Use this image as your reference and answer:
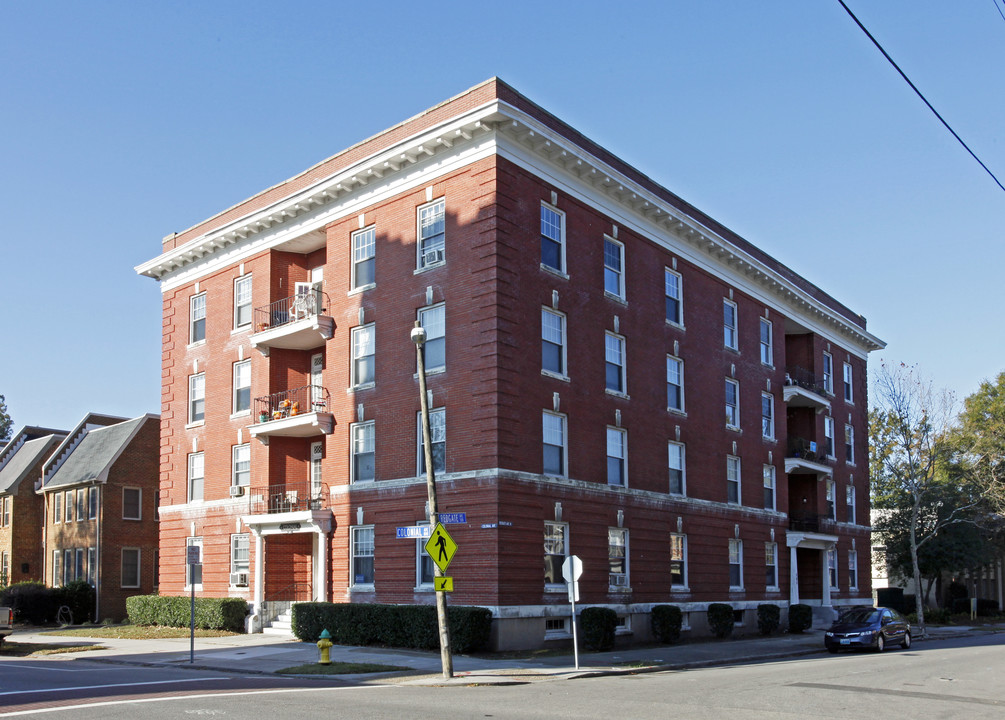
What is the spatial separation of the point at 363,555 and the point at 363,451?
3.11 metres

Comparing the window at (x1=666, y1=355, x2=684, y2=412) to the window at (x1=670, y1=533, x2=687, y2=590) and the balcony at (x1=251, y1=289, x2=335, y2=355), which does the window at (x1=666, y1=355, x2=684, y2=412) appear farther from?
the balcony at (x1=251, y1=289, x2=335, y2=355)

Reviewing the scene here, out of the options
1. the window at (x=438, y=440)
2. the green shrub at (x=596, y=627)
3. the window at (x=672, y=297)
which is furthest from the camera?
the window at (x=672, y=297)

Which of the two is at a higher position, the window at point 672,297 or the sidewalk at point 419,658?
the window at point 672,297

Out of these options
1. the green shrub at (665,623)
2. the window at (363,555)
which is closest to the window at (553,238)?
the window at (363,555)

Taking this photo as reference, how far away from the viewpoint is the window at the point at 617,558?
30.9 meters

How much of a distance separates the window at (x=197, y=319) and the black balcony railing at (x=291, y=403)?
520 cm

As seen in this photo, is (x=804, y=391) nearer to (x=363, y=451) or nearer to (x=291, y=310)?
(x=363, y=451)

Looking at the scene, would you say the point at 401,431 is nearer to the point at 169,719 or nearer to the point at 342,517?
the point at 342,517

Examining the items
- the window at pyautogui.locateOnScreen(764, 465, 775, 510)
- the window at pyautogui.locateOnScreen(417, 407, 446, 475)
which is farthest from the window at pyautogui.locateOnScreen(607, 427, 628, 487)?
the window at pyautogui.locateOnScreen(764, 465, 775, 510)

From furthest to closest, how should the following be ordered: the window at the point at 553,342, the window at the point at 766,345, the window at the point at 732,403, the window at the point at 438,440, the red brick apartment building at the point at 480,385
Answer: the window at the point at 766,345 < the window at the point at 732,403 < the window at the point at 553,342 < the window at the point at 438,440 < the red brick apartment building at the point at 480,385

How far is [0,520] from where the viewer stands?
5391 cm

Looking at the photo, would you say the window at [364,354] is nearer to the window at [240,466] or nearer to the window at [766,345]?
the window at [240,466]

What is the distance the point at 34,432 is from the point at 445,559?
48592mm

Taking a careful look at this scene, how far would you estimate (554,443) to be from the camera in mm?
29109
